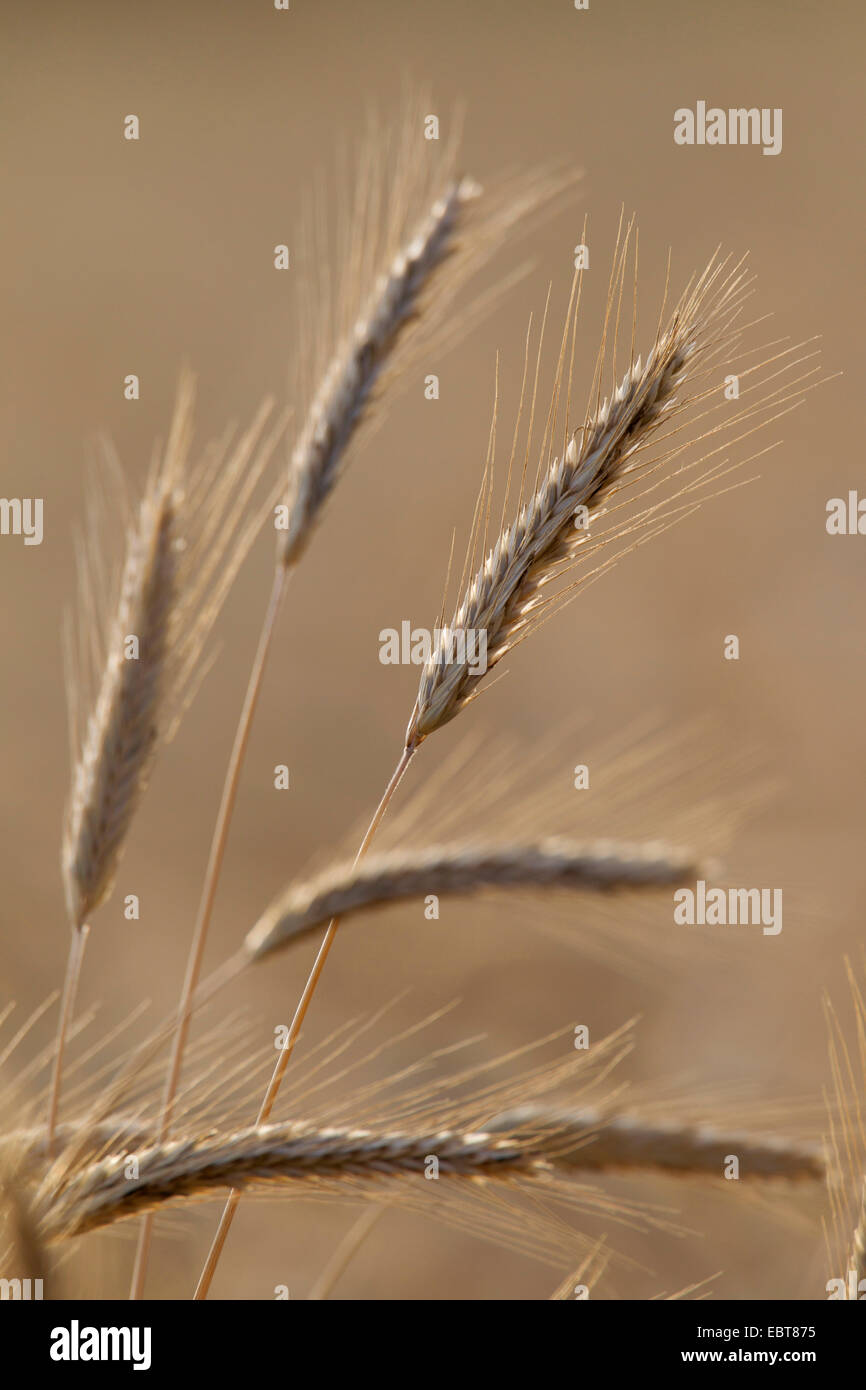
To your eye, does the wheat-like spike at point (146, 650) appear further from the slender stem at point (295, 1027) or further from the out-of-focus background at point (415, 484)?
the out-of-focus background at point (415, 484)

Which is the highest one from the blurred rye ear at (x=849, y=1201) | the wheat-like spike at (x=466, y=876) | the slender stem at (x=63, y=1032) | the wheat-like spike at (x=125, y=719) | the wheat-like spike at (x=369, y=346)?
the wheat-like spike at (x=369, y=346)

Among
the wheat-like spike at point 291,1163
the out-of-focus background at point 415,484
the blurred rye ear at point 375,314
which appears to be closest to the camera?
the wheat-like spike at point 291,1163

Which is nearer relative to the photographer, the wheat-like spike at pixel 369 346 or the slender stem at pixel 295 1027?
the slender stem at pixel 295 1027

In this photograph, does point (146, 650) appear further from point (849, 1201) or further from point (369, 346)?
point (849, 1201)

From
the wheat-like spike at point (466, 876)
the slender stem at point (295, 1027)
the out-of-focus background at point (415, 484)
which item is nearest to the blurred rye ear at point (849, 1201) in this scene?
the wheat-like spike at point (466, 876)

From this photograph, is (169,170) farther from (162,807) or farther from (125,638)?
(125,638)

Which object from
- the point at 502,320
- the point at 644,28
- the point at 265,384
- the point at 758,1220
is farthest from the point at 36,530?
the point at 758,1220
